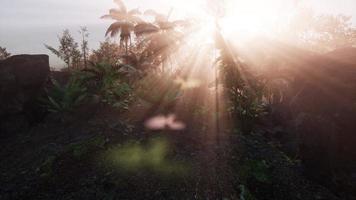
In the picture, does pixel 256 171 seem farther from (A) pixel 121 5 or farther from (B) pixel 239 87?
(A) pixel 121 5

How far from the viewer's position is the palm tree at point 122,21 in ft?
97.8

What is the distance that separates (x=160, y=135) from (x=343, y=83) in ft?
18.2

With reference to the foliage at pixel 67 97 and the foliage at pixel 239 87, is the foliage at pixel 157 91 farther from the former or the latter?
the foliage at pixel 67 97

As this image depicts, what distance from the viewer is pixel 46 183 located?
5480 millimetres

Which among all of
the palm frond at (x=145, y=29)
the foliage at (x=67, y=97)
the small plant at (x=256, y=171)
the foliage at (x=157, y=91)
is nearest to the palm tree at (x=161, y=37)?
the palm frond at (x=145, y=29)

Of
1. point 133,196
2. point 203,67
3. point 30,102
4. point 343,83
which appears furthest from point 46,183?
point 203,67

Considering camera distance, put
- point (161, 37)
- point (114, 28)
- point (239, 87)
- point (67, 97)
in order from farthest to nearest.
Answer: point (114, 28)
point (161, 37)
point (67, 97)
point (239, 87)

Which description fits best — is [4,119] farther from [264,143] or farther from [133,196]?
[264,143]

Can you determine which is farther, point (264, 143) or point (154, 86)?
point (154, 86)

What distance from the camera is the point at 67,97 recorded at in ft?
29.1

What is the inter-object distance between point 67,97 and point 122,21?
23.5m

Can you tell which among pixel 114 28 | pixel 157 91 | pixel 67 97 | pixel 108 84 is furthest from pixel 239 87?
pixel 114 28

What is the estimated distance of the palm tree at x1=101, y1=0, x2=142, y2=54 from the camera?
2980cm

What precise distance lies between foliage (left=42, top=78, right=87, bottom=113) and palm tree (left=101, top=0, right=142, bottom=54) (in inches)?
828
